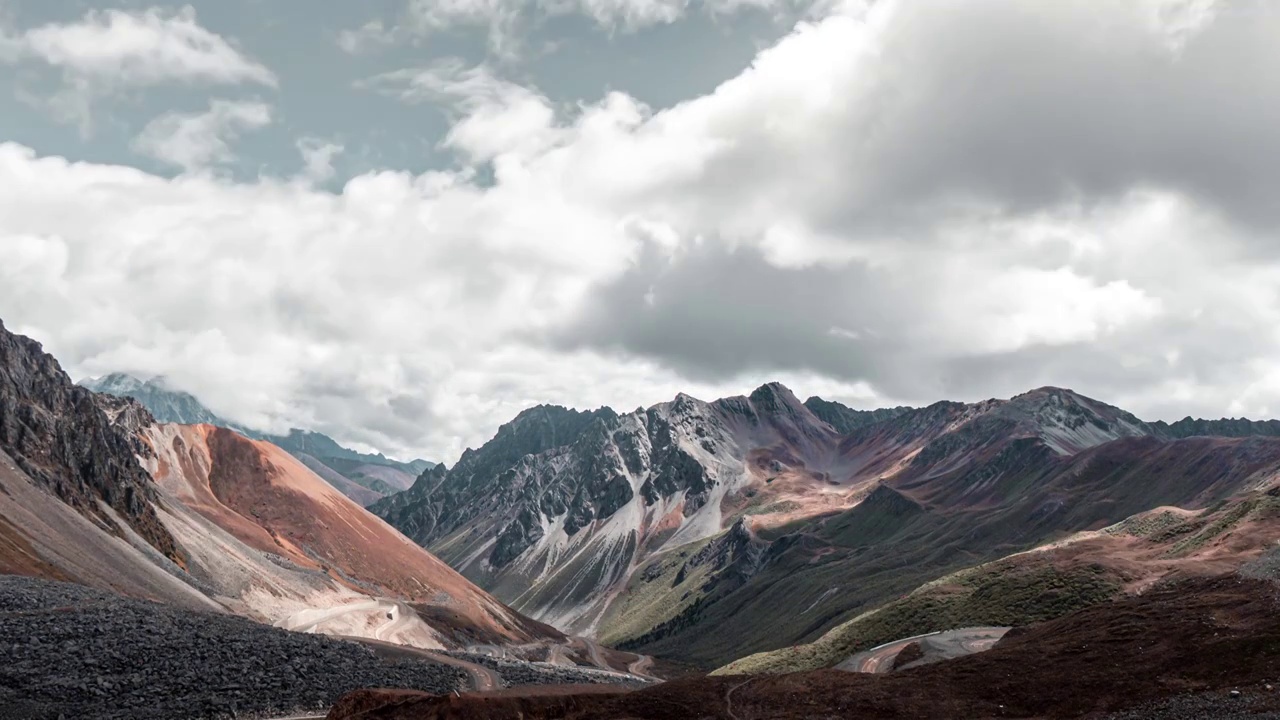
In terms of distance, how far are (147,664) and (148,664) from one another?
9cm

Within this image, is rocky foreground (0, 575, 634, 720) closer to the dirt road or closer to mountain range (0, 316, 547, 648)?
mountain range (0, 316, 547, 648)

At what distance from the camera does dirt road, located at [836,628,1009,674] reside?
10453cm

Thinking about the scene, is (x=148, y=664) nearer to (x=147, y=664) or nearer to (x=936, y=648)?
(x=147, y=664)

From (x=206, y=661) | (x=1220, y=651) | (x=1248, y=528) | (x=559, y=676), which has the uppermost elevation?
(x=1248, y=528)

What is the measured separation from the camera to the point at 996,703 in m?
68.8

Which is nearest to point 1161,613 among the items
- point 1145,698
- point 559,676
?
point 1145,698

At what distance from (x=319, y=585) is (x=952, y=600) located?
133175 mm

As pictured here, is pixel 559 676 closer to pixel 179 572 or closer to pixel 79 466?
pixel 179 572

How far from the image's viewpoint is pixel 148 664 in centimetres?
7694

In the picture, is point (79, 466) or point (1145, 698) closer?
point (1145, 698)

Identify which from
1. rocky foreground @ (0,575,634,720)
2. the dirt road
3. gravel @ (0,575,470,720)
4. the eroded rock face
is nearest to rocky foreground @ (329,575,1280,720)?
the dirt road

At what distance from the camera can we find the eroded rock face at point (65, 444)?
149 metres

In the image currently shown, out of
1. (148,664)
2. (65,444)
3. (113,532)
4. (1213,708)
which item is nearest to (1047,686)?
(1213,708)

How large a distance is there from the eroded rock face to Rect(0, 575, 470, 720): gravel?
67055 millimetres
